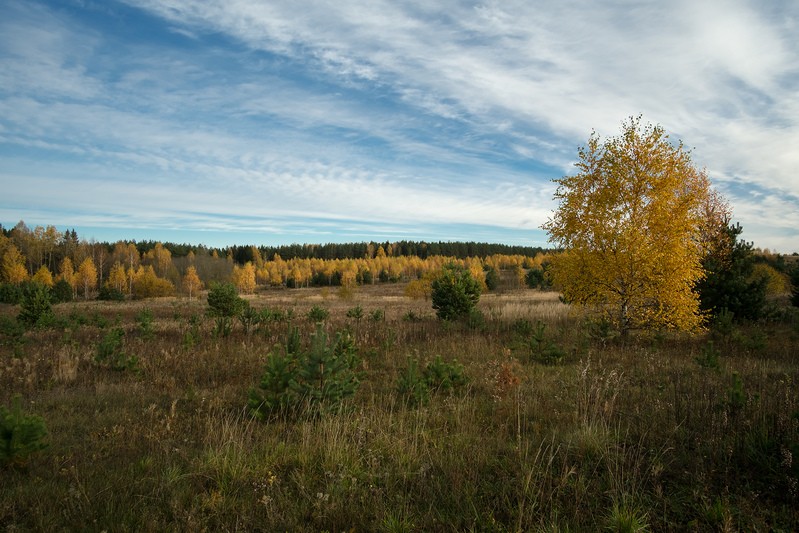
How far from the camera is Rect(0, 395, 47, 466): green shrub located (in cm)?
373

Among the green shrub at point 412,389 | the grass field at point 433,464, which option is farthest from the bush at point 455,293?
the green shrub at point 412,389

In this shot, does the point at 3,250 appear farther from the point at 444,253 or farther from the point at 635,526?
the point at 444,253

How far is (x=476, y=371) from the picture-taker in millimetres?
8648

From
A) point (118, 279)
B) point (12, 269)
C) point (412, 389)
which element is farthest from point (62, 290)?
point (412, 389)

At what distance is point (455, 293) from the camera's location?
1877 centimetres

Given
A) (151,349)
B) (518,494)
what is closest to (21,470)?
(518,494)

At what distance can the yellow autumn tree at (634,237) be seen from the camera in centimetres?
1139

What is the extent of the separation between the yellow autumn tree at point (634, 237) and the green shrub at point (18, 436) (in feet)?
41.3

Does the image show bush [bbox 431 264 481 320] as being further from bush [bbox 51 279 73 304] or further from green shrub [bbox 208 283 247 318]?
bush [bbox 51 279 73 304]

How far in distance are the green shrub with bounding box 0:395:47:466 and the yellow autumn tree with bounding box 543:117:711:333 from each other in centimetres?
1260

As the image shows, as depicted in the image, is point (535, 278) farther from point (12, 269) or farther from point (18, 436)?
point (12, 269)

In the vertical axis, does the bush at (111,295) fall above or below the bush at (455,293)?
below

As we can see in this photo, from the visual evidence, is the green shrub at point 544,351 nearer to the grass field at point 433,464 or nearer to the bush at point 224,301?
the grass field at point 433,464

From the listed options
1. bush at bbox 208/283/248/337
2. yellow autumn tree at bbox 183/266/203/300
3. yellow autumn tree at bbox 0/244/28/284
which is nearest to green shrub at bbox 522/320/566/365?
bush at bbox 208/283/248/337
